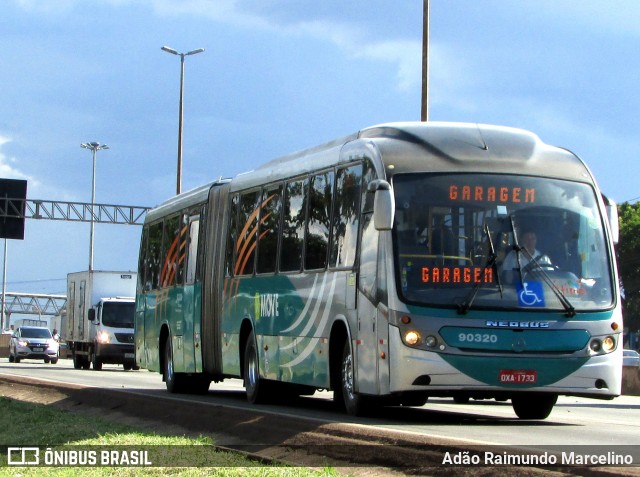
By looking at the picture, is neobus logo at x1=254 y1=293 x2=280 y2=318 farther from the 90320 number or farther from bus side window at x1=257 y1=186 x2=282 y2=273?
the 90320 number

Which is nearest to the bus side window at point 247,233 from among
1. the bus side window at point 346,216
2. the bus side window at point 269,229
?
the bus side window at point 269,229

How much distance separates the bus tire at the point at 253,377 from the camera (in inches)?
867

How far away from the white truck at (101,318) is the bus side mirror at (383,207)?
3574 centimetres

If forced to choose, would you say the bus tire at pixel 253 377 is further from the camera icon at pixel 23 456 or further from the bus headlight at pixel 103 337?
the bus headlight at pixel 103 337

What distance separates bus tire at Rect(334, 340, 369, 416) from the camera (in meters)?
17.5

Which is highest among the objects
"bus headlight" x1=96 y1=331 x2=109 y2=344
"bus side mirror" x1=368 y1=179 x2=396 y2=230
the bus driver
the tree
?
the tree

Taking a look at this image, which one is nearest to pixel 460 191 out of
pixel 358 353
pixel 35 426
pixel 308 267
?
pixel 358 353

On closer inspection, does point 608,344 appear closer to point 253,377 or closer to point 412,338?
point 412,338

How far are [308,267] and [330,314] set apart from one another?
1.25 m

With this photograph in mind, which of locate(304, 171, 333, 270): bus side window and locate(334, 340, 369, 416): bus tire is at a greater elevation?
locate(304, 171, 333, 270): bus side window

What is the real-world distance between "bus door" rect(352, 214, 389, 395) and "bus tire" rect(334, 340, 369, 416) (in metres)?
0.31

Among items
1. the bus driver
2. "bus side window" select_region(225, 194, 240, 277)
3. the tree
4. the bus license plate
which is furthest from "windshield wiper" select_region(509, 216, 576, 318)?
the tree

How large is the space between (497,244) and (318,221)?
3.56 m

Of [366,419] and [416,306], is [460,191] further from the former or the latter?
[366,419]
